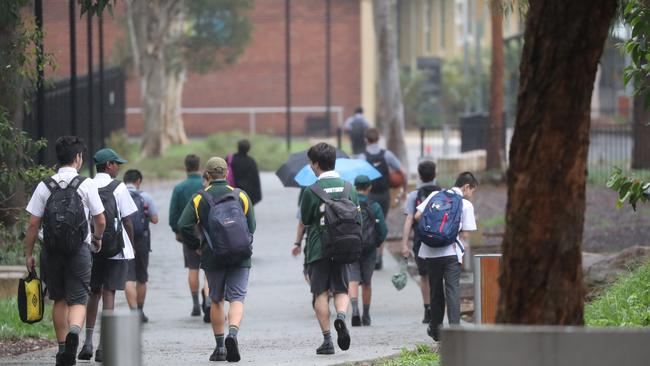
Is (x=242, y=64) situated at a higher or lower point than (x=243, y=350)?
higher

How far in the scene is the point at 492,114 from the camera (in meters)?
28.2

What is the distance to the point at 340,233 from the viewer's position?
10.6 meters

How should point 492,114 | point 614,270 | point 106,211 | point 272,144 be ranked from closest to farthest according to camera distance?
point 106,211
point 614,270
point 492,114
point 272,144

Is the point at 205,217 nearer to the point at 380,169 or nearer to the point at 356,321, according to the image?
the point at 356,321

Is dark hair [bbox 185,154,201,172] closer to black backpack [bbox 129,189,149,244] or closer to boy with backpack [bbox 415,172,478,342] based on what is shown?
black backpack [bbox 129,189,149,244]

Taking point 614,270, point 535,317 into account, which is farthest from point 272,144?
point 535,317

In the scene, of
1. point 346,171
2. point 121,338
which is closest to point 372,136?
point 346,171

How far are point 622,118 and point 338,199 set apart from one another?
35130 millimetres

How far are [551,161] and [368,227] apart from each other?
274 inches

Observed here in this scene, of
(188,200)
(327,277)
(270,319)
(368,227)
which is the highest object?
(188,200)

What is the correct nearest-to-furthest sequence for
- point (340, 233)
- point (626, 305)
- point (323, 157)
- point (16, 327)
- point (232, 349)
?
point (626, 305) < point (232, 349) < point (340, 233) < point (323, 157) < point (16, 327)

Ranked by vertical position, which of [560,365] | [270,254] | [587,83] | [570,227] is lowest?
[270,254]

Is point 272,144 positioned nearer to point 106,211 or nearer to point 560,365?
point 106,211

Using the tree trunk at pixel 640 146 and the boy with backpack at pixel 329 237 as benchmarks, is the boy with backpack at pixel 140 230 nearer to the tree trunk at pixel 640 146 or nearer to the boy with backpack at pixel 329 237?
the boy with backpack at pixel 329 237
